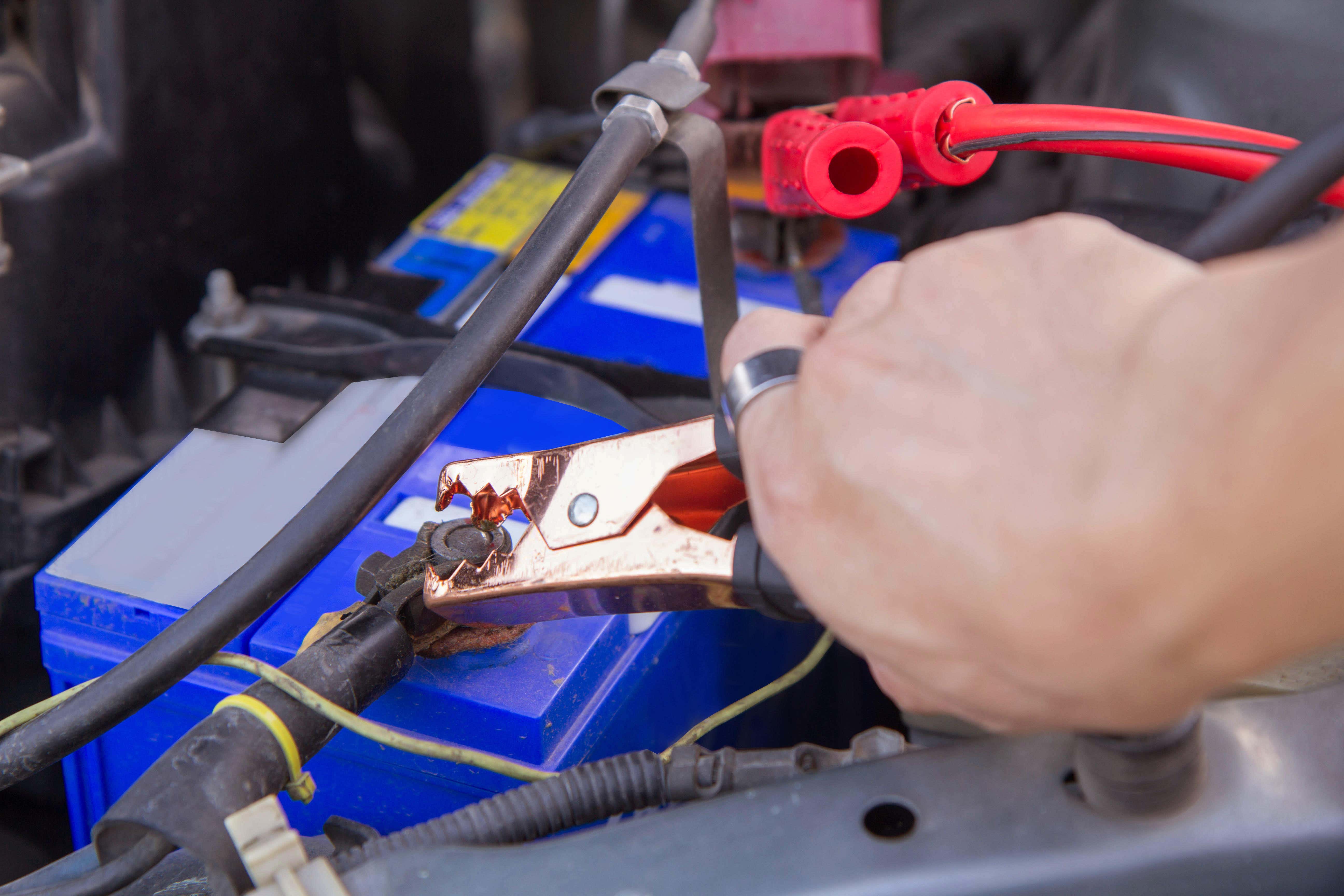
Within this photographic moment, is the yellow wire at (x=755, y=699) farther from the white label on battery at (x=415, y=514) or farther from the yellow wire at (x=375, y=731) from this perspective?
the white label on battery at (x=415, y=514)

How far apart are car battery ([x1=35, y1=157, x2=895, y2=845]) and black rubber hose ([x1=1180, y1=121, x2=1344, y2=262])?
1.24 ft

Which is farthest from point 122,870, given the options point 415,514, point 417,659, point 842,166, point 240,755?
point 842,166

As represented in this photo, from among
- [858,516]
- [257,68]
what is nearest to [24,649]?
[257,68]

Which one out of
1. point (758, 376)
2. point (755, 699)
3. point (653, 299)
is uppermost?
point (758, 376)

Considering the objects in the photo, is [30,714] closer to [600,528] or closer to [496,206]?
[600,528]

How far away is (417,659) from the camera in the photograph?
2.01 feet

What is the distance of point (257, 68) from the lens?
108cm

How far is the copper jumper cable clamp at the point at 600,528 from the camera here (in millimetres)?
520

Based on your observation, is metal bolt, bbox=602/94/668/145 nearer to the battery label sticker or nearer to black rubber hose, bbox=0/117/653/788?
black rubber hose, bbox=0/117/653/788

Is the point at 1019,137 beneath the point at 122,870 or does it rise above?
above

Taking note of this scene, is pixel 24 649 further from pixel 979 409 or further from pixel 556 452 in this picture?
pixel 979 409

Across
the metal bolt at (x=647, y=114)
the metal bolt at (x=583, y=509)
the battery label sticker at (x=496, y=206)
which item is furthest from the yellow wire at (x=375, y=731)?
the battery label sticker at (x=496, y=206)

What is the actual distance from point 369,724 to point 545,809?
0.30ft

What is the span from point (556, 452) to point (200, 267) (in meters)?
0.65
